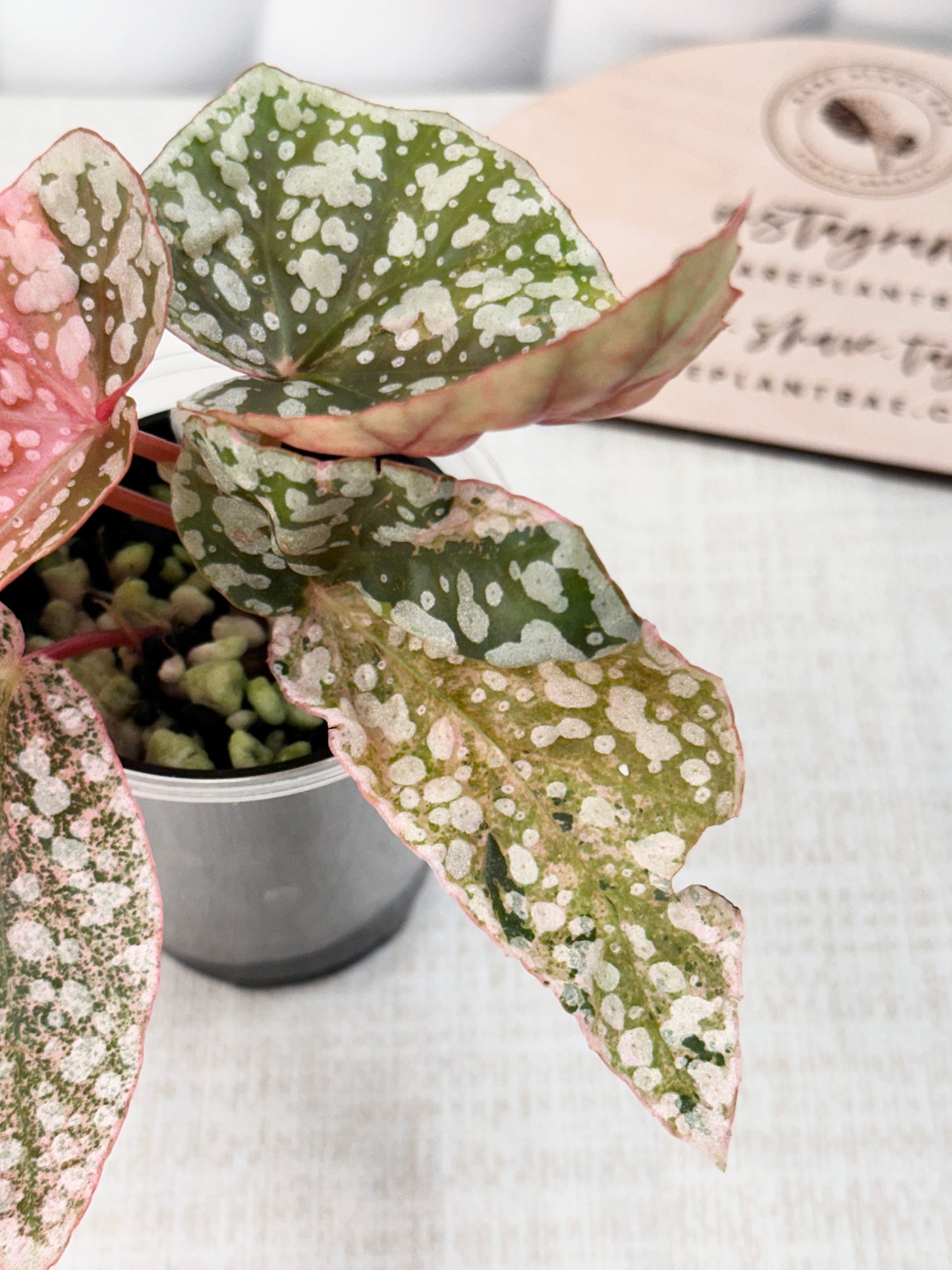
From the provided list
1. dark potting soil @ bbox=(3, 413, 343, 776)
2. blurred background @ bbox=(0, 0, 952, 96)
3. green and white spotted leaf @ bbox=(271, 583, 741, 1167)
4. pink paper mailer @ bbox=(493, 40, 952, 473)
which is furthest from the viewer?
blurred background @ bbox=(0, 0, 952, 96)

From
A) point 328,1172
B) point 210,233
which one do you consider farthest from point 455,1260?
point 210,233

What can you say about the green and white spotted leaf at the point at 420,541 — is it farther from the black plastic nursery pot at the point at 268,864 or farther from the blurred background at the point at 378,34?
the blurred background at the point at 378,34

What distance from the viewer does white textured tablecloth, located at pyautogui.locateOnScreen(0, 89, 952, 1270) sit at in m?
0.37

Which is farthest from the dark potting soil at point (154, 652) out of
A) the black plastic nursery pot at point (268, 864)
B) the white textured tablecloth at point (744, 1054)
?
the white textured tablecloth at point (744, 1054)

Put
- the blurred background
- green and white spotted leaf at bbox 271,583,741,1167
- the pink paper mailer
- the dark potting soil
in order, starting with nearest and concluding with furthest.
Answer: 1. green and white spotted leaf at bbox 271,583,741,1167
2. the dark potting soil
3. the pink paper mailer
4. the blurred background

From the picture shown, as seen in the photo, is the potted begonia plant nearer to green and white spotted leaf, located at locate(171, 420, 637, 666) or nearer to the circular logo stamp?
green and white spotted leaf, located at locate(171, 420, 637, 666)

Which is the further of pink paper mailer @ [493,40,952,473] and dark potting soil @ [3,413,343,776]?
pink paper mailer @ [493,40,952,473]

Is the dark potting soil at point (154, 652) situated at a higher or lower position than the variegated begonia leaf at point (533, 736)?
lower

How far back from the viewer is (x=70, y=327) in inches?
9.4

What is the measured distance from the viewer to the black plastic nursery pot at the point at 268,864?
0.96ft

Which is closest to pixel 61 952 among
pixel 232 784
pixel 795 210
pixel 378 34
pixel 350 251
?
pixel 232 784

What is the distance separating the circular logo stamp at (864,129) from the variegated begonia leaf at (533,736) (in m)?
0.40

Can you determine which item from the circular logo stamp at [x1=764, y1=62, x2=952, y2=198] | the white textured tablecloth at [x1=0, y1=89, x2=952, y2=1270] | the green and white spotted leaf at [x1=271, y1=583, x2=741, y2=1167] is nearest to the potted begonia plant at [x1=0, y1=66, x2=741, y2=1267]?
the green and white spotted leaf at [x1=271, y1=583, x2=741, y2=1167]

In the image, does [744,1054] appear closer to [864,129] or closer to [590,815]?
[590,815]
